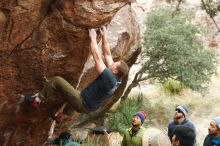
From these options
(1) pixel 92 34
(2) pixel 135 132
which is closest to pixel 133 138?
(2) pixel 135 132

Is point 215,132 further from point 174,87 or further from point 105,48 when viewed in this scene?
point 174,87

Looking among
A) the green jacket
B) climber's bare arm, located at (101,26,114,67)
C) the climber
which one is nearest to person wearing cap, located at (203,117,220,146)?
the green jacket

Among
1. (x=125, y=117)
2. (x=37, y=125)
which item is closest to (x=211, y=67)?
(x=125, y=117)

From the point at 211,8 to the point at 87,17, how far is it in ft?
32.9

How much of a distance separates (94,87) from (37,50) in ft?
4.44

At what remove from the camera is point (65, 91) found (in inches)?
276

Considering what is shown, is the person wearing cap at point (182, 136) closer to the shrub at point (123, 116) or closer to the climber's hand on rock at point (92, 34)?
the climber's hand on rock at point (92, 34)

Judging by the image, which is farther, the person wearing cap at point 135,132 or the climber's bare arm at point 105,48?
the climber's bare arm at point 105,48

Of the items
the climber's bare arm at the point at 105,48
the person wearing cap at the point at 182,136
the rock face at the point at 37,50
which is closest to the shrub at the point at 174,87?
the rock face at the point at 37,50

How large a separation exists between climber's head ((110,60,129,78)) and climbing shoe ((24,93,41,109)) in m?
1.52

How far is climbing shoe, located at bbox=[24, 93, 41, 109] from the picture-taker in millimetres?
7254

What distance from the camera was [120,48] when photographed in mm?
10992

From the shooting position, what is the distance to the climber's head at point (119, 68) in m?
6.59

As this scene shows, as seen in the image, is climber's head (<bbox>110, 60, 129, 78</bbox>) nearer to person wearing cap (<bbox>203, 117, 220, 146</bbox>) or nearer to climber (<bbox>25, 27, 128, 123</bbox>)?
climber (<bbox>25, 27, 128, 123</bbox>)
